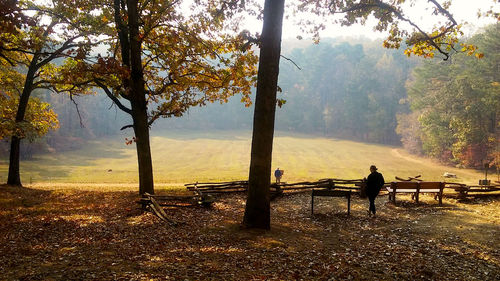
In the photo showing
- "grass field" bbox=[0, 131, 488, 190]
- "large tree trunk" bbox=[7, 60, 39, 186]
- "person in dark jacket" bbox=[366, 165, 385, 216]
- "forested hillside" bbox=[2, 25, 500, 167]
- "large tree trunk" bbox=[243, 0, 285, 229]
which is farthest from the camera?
"forested hillside" bbox=[2, 25, 500, 167]

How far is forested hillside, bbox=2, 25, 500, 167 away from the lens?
47938 millimetres

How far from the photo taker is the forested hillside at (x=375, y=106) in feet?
157

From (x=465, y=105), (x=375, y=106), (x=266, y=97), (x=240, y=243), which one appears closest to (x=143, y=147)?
(x=266, y=97)

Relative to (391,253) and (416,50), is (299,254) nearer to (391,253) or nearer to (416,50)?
(391,253)

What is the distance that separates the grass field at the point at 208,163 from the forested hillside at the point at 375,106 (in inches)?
193

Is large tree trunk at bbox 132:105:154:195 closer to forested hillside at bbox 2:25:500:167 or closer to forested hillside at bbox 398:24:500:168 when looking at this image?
forested hillside at bbox 2:25:500:167

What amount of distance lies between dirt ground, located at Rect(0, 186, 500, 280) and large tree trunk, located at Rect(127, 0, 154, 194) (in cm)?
159

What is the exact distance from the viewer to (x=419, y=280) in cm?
597

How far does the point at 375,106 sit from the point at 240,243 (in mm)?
100033

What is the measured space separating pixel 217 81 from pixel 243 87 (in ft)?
4.55

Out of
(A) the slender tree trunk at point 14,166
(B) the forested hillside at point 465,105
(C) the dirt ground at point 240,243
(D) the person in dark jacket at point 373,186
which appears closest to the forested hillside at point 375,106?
(B) the forested hillside at point 465,105

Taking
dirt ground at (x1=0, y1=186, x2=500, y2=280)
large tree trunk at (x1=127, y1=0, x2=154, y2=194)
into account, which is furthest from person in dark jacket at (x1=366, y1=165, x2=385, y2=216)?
large tree trunk at (x1=127, y1=0, x2=154, y2=194)

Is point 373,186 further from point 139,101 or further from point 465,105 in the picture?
point 465,105

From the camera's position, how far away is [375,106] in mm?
98750
